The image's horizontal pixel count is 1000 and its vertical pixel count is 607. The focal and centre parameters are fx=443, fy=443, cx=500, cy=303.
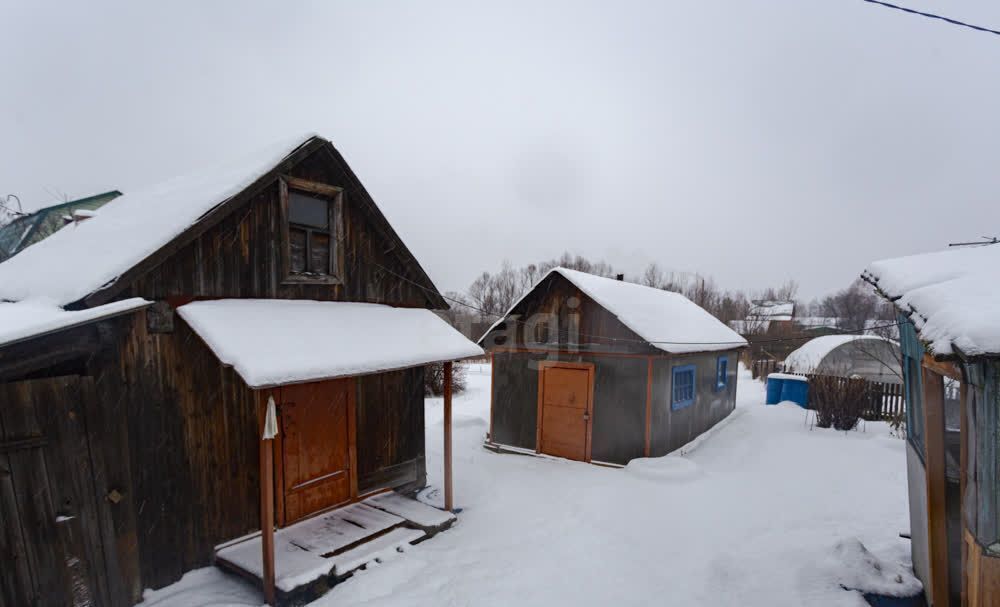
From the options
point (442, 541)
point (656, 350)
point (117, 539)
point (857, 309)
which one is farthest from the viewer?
point (857, 309)

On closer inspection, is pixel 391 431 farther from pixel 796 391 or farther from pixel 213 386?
pixel 796 391

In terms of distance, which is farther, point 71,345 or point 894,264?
point 894,264

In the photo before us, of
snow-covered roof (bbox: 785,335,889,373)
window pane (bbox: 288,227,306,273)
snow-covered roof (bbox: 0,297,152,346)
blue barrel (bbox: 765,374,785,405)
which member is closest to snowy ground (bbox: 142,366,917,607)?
snow-covered roof (bbox: 0,297,152,346)

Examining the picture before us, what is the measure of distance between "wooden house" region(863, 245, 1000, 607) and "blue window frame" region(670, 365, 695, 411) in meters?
5.60

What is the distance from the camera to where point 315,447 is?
6.73 metres

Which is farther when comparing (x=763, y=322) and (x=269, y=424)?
(x=763, y=322)

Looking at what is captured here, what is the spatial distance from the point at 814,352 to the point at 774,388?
6051 millimetres

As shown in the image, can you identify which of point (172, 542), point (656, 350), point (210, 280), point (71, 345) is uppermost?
point (210, 280)

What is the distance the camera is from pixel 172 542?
5164mm

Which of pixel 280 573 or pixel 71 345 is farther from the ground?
pixel 71 345

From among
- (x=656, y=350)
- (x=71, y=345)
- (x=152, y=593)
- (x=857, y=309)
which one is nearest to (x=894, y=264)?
(x=656, y=350)

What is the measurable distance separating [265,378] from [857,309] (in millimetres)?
88804

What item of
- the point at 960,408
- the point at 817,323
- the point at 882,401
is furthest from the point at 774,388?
the point at 817,323

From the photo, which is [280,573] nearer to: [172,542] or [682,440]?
[172,542]
